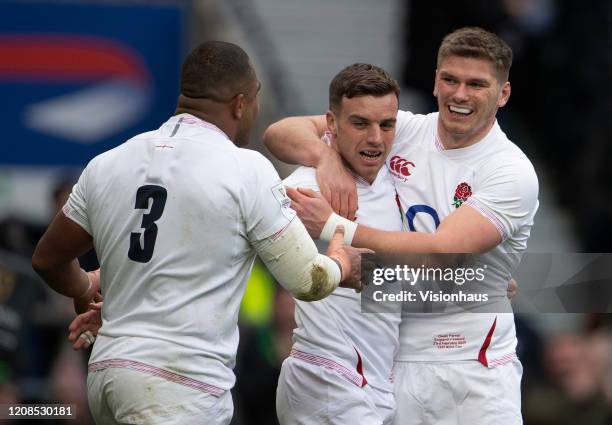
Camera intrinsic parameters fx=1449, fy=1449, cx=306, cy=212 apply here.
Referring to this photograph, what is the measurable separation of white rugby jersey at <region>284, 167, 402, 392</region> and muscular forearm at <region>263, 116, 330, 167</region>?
12 centimetres

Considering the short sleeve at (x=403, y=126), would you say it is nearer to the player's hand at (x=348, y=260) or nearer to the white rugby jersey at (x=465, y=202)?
the white rugby jersey at (x=465, y=202)

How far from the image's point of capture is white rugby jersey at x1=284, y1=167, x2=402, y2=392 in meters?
6.75

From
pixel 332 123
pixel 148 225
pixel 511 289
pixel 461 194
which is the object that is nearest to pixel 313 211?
pixel 332 123

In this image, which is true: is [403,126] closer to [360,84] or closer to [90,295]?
[360,84]

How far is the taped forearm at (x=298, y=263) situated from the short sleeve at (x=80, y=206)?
2.49 ft

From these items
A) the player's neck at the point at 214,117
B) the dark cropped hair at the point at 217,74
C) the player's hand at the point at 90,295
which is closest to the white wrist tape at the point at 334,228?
the player's neck at the point at 214,117

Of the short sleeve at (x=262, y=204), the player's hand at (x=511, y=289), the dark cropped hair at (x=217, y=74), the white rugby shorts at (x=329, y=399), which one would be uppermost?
the dark cropped hair at (x=217, y=74)

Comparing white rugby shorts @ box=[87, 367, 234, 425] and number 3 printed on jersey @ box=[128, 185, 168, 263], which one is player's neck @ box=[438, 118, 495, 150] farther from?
white rugby shorts @ box=[87, 367, 234, 425]

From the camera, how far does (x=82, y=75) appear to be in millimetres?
14203

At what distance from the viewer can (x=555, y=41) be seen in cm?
1330

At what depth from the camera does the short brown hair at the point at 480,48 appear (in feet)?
22.6

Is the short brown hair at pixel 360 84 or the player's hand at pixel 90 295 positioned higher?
the short brown hair at pixel 360 84

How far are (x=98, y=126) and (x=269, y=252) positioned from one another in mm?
8389

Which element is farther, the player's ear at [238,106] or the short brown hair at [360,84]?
the short brown hair at [360,84]
